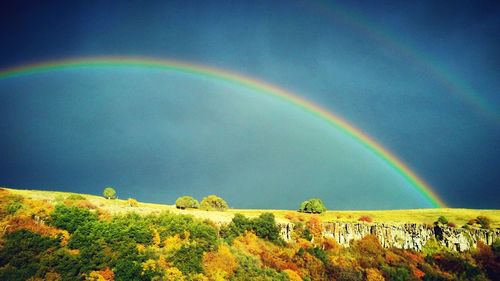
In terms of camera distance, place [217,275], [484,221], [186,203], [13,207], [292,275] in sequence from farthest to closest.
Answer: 1. [186,203]
2. [484,221]
3. [13,207]
4. [292,275]
5. [217,275]

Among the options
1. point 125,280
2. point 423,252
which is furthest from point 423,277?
point 125,280

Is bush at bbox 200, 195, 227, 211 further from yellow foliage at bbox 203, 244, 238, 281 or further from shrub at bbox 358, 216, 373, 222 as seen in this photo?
yellow foliage at bbox 203, 244, 238, 281

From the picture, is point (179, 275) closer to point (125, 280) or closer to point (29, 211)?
point (125, 280)

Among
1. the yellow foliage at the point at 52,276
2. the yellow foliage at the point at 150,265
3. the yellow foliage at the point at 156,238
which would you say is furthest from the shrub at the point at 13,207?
the yellow foliage at the point at 150,265

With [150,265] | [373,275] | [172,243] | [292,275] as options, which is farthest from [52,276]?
[373,275]

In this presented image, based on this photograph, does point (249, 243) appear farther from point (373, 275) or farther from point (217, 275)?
point (373, 275)

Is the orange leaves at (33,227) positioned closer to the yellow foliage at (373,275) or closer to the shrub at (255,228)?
the shrub at (255,228)
